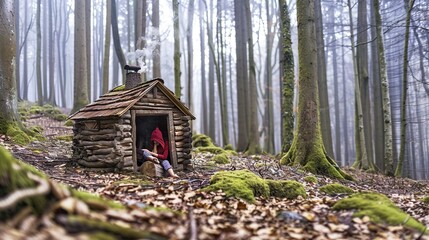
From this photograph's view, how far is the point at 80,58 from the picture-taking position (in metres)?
13.1

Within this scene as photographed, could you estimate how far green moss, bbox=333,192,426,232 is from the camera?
3207mm

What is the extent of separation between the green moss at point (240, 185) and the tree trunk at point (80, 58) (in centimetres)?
976

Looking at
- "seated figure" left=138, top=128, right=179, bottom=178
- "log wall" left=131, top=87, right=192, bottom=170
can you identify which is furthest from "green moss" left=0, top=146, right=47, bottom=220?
"log wall" left=131, top=87, right=192, bottom=170

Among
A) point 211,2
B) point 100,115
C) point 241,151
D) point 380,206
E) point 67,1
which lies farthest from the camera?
point 67,1

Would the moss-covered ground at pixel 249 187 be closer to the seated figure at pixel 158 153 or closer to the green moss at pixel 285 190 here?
the green moss at pixel 285 190

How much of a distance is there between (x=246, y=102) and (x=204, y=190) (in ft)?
37.9

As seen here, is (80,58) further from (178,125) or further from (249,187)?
(249,187)

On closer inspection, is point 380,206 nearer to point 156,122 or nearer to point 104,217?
point 104,217

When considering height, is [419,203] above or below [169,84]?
below

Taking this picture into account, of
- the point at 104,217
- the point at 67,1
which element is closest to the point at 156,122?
the point at 104,217

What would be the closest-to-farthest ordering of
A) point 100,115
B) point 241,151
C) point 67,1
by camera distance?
point 100,115 < point 241,151 < point 67,1

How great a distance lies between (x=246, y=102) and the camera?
1577cm

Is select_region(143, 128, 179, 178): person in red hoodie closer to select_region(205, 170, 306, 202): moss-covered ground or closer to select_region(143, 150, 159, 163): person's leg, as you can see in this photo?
select_region(143, 150, 159, 163): person's leg

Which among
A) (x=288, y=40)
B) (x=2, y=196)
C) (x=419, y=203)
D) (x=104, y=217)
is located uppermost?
(x=288, y=40)
